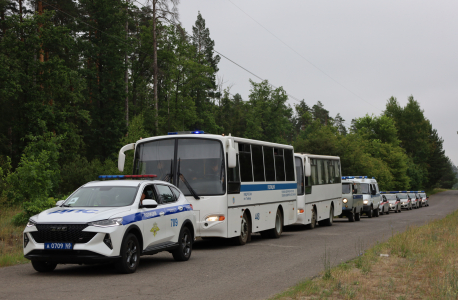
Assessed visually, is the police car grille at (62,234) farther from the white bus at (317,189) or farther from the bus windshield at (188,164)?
the white bus at (317,189)

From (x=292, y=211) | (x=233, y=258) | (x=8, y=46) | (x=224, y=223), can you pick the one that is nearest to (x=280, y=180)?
(x=292, y=211)

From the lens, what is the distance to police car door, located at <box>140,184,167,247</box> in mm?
11430

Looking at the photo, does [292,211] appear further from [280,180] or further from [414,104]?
[414,104]

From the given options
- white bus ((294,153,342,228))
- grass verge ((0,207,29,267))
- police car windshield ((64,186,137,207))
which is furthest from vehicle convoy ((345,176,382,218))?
police car windshield ((64,186,137,207))

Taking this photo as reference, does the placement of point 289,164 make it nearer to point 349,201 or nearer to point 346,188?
point 346,188

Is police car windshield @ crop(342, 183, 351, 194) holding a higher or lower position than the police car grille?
higher

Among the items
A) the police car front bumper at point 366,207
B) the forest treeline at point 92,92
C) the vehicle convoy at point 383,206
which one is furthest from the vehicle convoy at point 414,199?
the police car front bumper at point 366,207

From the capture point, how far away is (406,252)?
1362cm

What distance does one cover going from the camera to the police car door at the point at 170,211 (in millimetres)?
12391

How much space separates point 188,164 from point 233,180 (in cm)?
142

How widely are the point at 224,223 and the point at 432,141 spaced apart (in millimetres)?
129552

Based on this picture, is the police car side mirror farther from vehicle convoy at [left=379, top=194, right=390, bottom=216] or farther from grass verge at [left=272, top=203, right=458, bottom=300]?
vehicle convoy at [left=379, top=194, right=390, bottom=216]

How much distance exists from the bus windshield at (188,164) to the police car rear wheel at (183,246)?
8.57ft

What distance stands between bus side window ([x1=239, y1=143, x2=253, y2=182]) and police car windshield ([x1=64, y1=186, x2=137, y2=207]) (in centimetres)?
625
